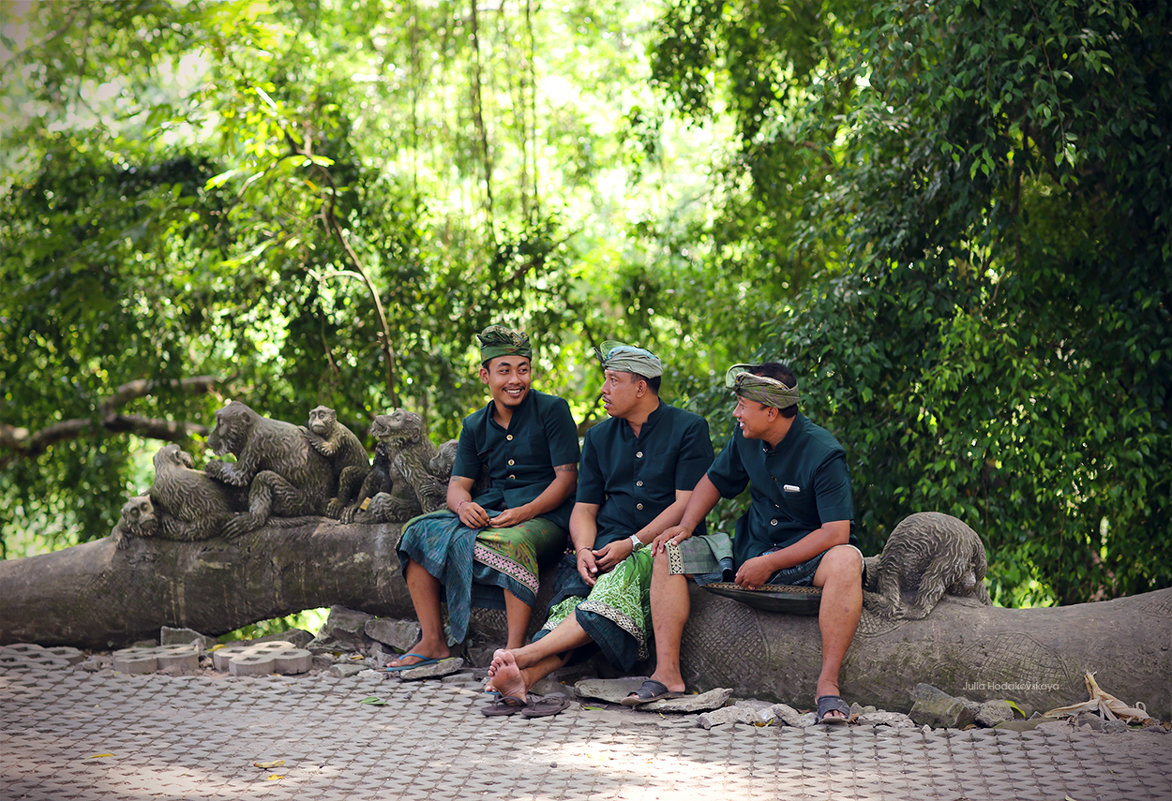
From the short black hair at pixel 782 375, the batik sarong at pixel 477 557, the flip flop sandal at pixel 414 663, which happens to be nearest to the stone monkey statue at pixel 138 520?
the batik sarong at pixel 477 557

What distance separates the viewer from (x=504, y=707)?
3.70m

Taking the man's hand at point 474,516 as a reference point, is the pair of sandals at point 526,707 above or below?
below

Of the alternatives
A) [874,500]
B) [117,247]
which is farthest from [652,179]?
[874,500]

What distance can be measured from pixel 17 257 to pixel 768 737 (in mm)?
7206

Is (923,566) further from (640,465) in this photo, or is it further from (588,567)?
(588,567)

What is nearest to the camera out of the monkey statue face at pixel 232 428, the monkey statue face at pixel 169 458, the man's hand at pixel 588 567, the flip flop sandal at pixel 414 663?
the man's hand at pixel 588 567

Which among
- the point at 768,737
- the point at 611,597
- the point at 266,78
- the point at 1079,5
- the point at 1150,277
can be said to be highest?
the point at 266,78

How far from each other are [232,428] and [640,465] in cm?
191

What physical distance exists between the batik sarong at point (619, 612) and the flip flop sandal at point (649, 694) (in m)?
0.17

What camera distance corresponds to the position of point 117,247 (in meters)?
7.70

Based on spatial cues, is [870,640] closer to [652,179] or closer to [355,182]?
[355,182]

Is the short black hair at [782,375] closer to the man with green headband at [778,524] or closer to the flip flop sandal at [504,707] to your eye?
the man with green headband at [778,524]

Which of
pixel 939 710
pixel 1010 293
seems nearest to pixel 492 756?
pixel 939 710

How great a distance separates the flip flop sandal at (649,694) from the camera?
145 inches
